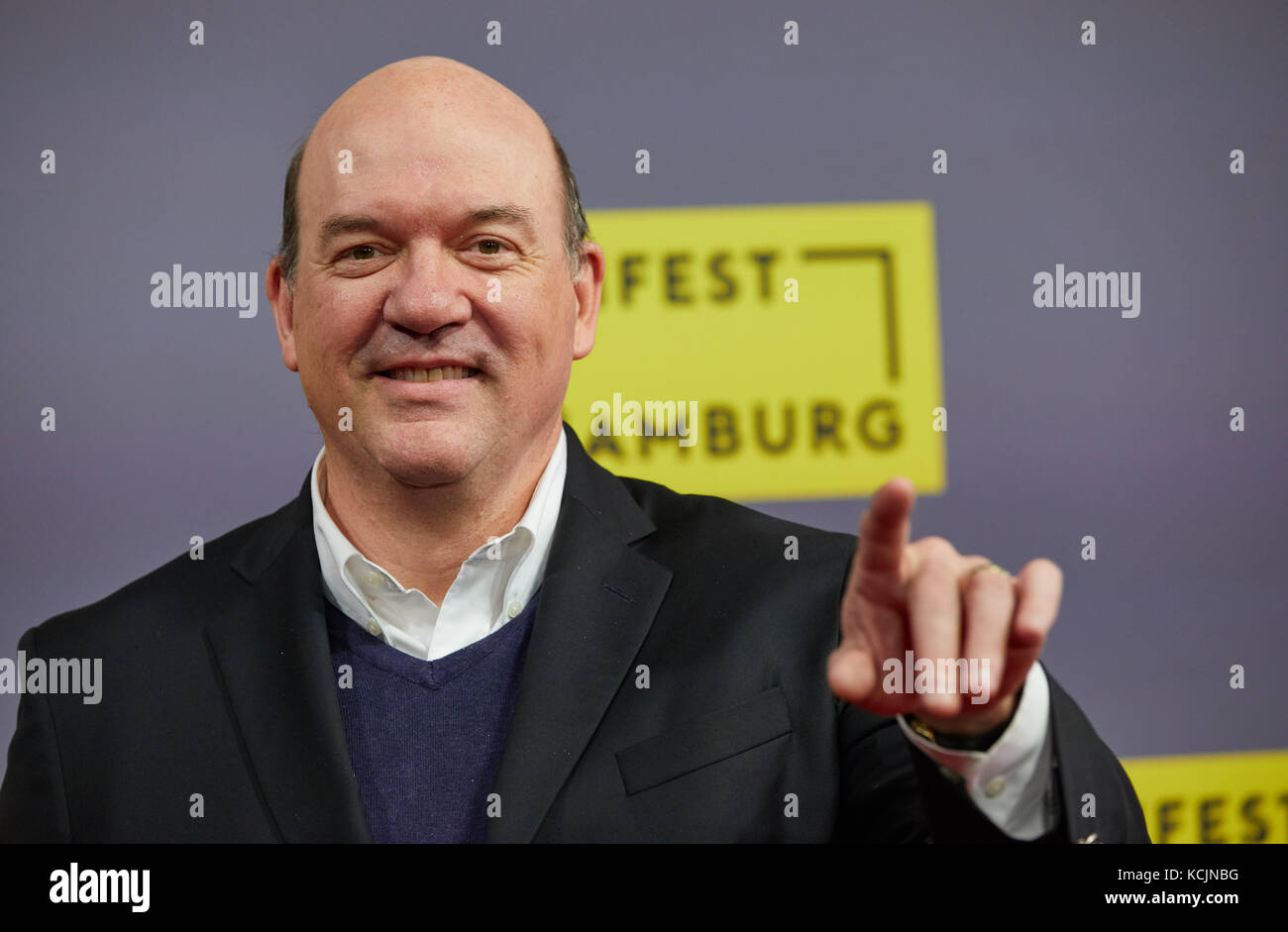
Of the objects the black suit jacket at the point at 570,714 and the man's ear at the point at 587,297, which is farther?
the man's ear at the point at 587,297

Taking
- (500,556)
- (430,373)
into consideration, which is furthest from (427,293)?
(500,556)

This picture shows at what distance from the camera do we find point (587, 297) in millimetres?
1708

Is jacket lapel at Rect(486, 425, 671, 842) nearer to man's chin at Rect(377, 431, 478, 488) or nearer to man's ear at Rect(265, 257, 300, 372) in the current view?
man's chin at Rect(377, 431, 478, 488)

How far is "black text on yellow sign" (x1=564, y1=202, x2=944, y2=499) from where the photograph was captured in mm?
1938

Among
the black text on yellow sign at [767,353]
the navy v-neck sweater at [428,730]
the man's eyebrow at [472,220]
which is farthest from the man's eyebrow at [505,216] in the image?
the navy v-neck sweater at [428,730]

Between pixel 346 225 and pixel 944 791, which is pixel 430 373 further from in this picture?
pixel 944 791

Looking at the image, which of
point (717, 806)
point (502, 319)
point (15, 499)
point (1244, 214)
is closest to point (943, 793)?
point (717, 806)

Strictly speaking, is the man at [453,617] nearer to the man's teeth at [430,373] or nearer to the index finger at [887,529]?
the man's teeth at [430,373]

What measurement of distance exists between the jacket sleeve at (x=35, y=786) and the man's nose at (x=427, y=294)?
656mm

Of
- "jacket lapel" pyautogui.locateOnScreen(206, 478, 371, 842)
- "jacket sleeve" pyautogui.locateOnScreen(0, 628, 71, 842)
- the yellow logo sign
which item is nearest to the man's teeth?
"jacket lapel" pyautogui.locateOnScreen(206, 478, 371, 842)

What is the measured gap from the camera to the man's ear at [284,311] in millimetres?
1619

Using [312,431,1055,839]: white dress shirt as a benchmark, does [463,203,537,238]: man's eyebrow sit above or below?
above

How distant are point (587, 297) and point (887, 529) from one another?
863 millimetres
